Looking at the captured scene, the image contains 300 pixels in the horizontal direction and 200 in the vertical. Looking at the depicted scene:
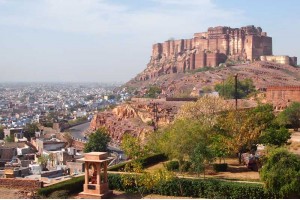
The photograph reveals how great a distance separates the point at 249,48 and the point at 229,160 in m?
75.1

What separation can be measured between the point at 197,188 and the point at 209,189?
0.54 metres

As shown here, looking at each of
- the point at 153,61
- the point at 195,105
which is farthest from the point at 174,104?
the point at 153,61

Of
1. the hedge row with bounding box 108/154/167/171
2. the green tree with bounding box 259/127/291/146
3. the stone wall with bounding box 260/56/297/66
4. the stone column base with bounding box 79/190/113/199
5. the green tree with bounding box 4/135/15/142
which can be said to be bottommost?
the green tree with bounding box 4/135/15/142

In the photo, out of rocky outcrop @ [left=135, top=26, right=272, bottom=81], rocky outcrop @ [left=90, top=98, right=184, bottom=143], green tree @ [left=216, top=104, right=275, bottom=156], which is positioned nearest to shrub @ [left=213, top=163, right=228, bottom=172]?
green tree @ [left=216, top=104, right=275, bottom=156]

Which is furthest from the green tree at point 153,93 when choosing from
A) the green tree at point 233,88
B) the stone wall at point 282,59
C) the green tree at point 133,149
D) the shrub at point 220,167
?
the shrub at point 220,167

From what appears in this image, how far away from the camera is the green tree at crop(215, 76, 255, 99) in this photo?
5978cm

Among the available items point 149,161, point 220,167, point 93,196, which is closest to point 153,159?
point 149,161

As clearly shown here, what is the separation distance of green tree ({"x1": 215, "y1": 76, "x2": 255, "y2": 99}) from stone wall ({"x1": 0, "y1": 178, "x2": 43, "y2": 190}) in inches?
1637

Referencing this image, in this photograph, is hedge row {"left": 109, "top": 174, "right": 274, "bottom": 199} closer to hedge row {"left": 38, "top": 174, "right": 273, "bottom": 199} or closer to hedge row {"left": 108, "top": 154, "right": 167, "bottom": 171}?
hedge row {"left": 38, "top": 174, "right": 273, "bottom": 199}

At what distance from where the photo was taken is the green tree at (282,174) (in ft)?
53.6

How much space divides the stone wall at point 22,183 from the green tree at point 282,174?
9.00m

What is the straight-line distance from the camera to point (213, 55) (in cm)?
9888

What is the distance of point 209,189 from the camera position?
1823cm

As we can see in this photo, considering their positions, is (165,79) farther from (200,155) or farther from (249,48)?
(200,155)
